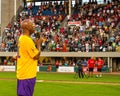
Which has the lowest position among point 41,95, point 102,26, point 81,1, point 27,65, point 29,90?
point 41,95

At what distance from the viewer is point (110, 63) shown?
39.0 meters

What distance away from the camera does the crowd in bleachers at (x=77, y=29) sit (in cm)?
3844

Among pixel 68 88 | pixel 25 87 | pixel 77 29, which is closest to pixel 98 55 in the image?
pixel 77 29

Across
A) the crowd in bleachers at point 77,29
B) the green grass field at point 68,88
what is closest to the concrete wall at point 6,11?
the crowd in bleachers at point 77,29

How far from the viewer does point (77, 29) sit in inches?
1639

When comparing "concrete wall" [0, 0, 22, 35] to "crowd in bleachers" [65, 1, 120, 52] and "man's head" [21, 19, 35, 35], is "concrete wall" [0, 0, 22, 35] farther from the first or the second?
"man's head" [21, 19, 35, 35]

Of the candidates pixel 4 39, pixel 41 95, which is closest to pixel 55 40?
pixel 4 39

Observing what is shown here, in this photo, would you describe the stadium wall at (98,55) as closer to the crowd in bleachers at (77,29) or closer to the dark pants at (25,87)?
the crowd in bleachers at (77,29)

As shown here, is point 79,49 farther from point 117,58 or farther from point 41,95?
point 41,95

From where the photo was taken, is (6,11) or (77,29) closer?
(77,29)

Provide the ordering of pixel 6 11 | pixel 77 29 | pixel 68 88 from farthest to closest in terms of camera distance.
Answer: pixel 6 11, pixel 77 29, pixel 68 88

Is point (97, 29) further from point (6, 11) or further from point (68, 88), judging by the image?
point (68, 88)

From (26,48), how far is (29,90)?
70 cm

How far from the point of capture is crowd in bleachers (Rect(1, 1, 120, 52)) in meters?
38.4
